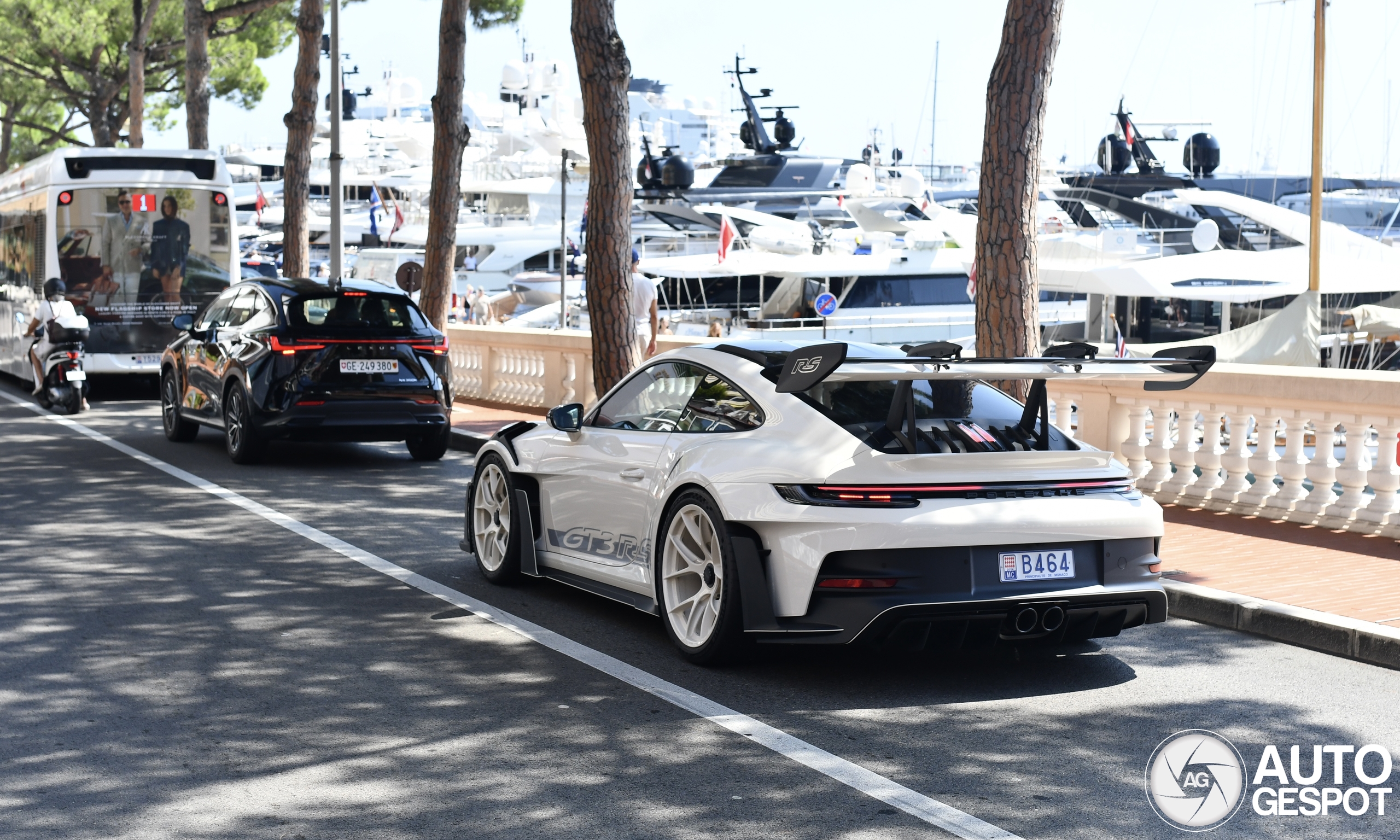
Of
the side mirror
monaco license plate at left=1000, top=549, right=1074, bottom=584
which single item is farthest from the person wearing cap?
monaco license plate at left=1000, top=549, right=1074, bottom=584

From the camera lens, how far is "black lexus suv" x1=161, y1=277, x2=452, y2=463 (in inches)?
537

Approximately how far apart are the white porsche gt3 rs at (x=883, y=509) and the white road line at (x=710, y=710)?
346mm

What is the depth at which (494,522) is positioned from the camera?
862cm

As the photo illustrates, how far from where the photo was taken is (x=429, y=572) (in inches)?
354

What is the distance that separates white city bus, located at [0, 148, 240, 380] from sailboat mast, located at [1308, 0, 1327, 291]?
626 inches

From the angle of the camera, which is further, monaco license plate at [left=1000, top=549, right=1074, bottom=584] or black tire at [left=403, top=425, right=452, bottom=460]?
black tire at [left=403, top=425, right=452, bottom=460]

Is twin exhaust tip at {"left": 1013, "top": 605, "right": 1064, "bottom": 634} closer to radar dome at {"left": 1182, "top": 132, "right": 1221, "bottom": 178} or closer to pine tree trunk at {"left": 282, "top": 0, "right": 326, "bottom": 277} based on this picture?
pine tree trunk at {"left": 282, "top": 0, "right": 326, "bottom": 277}

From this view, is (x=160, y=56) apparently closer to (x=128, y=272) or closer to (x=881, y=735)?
(x=128, y=272)

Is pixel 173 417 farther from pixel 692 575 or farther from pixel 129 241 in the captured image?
pixel 692 575

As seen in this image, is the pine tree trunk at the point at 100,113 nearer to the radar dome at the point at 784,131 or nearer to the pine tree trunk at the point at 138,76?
the pine tree trunk at the point at 138,76

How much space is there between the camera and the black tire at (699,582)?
6418mm

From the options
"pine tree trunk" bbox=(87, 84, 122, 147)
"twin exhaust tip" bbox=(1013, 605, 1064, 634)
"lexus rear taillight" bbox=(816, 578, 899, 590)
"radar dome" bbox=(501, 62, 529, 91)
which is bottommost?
"twin exhaust tip" bbox=(1013, 605, 1064, 634)

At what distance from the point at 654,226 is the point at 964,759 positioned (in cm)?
5009

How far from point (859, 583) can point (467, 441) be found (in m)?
10.3
